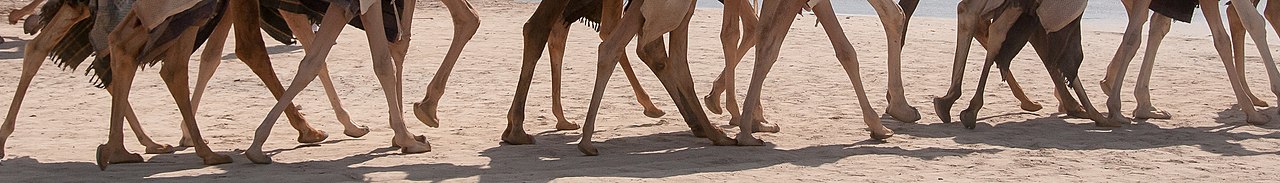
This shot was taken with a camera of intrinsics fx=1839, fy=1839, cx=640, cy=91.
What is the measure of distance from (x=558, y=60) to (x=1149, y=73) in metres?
3.49

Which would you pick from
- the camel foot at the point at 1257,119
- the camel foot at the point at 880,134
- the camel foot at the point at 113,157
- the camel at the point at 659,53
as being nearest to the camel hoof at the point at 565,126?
the camel at the point at 659,53

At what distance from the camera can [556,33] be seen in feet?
31.3

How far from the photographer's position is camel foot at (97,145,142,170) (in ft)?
25.2

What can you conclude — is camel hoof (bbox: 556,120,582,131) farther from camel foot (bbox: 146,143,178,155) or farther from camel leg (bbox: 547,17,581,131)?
camel foot (bbox: 146,143,178,155)

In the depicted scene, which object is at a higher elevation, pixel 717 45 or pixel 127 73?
pixel 127 73

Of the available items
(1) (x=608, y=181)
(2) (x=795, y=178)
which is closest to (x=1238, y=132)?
(2) (x=795, y=178)

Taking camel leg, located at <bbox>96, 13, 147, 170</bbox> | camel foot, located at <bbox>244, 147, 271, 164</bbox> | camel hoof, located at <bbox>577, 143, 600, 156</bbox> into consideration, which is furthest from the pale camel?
camel leg, located at <bbox>96, 13, 147, 170</bbox>

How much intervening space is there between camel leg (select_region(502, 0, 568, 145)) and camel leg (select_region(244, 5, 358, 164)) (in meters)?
1.21

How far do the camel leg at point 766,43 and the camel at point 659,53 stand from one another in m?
0.10

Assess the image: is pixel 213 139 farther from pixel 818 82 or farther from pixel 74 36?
pixel 818 82

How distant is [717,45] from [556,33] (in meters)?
5.63

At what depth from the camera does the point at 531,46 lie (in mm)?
8953

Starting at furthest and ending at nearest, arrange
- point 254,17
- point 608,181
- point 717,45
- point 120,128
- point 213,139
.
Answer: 1. point 717,45
2. point 213,139
3. point 254,17
4. point 120,128
5. point 608,181

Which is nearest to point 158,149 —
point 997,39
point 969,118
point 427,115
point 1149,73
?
point 427,115
